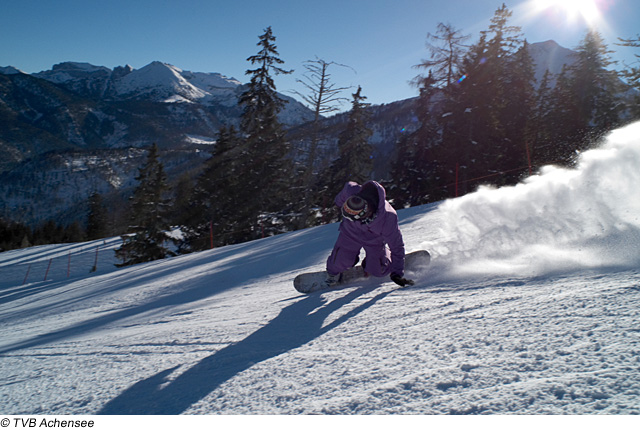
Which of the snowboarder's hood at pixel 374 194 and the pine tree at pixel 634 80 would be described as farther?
the pine tree at pixel 634 80

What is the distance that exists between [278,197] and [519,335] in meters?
23.6

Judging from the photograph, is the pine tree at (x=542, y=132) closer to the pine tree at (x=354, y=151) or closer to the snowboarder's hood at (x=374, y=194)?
the pine tree at (x=354, y=151)

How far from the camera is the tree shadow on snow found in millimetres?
1915

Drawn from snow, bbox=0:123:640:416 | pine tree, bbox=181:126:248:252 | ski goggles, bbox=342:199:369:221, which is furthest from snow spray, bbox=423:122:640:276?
pine tree, bbox=181:126:248:252

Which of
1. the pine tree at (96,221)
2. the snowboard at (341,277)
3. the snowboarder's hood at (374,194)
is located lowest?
the snowboard at (341,277)

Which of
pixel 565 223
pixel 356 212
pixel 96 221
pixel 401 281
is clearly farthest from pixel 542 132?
pixel 96 221

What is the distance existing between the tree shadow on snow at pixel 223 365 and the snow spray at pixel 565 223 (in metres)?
1.60

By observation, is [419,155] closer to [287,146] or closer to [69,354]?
[287,146]

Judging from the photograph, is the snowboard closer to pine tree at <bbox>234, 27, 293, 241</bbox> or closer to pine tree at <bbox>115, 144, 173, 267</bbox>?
pine tree at <bbox>234, 27, 293, 241</bbox>

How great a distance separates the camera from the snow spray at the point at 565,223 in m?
3.04

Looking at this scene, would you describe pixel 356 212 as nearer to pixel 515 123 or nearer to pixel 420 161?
pixel 420 161

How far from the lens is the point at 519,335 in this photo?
6.16 feet

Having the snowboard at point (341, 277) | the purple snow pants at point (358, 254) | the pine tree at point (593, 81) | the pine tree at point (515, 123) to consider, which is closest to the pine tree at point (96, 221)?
the pine tree at point (515, 123)

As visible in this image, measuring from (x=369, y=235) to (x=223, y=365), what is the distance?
2.16 metres
